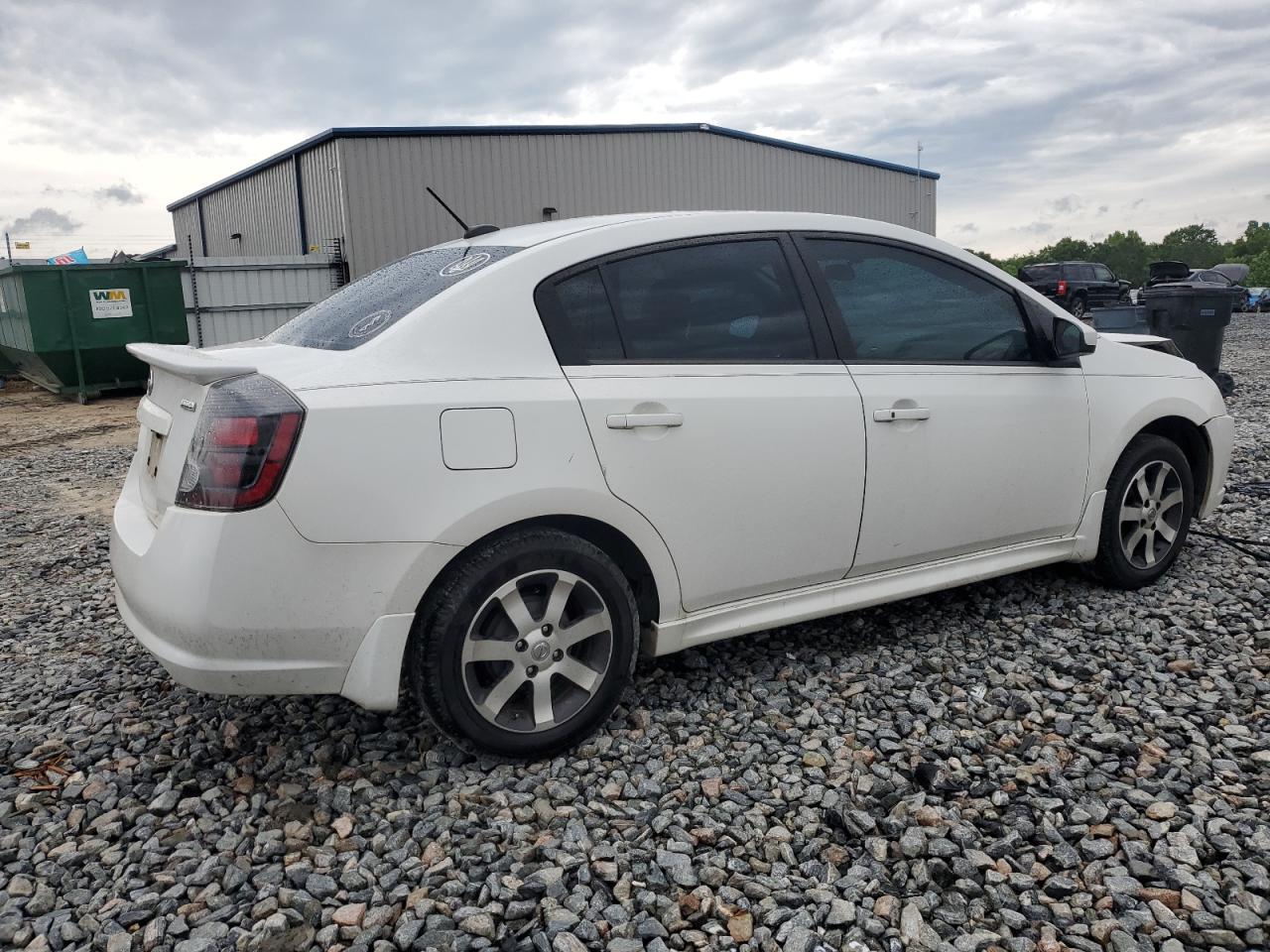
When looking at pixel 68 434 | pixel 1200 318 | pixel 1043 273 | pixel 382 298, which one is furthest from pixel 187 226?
pixel 382 298

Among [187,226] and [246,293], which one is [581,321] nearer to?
[246,293]

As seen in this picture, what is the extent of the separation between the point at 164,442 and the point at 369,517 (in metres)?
0.75

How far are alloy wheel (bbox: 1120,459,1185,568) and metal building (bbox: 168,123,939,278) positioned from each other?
56.0ft

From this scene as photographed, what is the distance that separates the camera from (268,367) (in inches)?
106

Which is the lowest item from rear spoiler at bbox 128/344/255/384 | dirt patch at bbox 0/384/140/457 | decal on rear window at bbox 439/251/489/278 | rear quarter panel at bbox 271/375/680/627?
dirt patch at bbox 0/384/140/457

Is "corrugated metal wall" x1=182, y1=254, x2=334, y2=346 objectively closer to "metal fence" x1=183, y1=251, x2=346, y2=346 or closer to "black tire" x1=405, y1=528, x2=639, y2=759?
"metal fence" x1=183, y1=251, x2=346, y2=346

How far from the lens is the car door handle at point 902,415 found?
11.2ft

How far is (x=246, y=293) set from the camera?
17.1 metres

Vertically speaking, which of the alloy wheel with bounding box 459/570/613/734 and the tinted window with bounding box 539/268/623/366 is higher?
the tinted window with bounding box 539/268/623/366

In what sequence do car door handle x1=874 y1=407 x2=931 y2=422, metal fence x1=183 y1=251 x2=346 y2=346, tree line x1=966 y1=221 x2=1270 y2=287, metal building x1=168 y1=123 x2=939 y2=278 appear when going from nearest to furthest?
car door handle x1=874 y1=407 x2=931 y2=422 < metal fence x1=183 y1=251 x2=346 y2=346 < metal building x1=168 y1=123 x2=939 y2=278 < tree line x1=966 y1=221 x2=1270 y2=287

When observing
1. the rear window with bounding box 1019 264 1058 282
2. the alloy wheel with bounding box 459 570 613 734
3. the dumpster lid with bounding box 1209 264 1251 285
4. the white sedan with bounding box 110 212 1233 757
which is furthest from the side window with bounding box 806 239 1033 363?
the dumpster lid with bounding box 1209 264 1251 285

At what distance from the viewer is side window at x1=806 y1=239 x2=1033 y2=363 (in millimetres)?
3525

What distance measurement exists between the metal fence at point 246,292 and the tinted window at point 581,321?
576 inches

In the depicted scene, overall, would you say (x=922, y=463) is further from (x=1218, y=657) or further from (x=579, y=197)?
(x=579, y=197)
